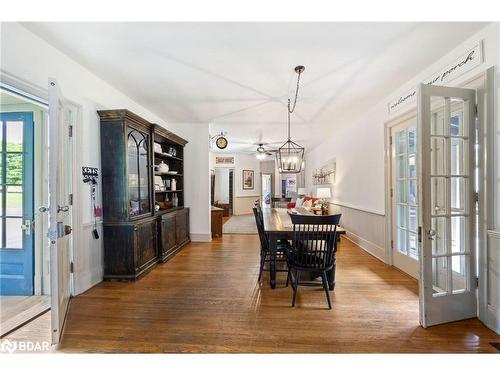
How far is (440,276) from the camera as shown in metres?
2.15

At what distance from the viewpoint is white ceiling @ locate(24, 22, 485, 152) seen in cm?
205

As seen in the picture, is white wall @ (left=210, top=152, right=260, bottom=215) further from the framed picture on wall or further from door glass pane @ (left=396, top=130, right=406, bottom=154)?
door glass pane @ (left=396, top=130, right=406, bottom=154)

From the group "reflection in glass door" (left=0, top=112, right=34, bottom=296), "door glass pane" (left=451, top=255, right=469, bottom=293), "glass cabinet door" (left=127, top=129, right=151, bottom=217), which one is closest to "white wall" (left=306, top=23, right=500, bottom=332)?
"door glass pane" (left=451, top=255, right=469, bottom=293)

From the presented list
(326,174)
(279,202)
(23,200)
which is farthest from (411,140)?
(23,200)

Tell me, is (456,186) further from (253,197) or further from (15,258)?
(253,197)

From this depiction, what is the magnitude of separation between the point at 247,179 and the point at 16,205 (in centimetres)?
829

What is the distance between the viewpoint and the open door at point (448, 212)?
78.8 inches

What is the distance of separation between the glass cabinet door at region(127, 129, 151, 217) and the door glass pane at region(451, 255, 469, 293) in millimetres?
3651

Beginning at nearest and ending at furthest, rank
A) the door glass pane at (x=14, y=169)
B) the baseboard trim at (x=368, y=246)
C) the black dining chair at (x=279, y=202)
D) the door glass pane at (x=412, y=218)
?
the door glass pane at (x=14, y=169) < the door glass pane at (x=412, y=218) < the baseboard trim at (x=368, y=246) < the black dining chair at (x=279, y=202)

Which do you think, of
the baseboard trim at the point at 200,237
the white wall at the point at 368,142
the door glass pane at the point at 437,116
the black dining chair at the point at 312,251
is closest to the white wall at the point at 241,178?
the white wall at the point at 368,142

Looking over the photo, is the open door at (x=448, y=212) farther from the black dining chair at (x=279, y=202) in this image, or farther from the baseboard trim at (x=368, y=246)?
the black dining chair at (x=279, y=202)

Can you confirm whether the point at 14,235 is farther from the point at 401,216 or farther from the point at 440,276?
the point at 401,216

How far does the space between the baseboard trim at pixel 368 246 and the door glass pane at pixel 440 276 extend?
1.71m
